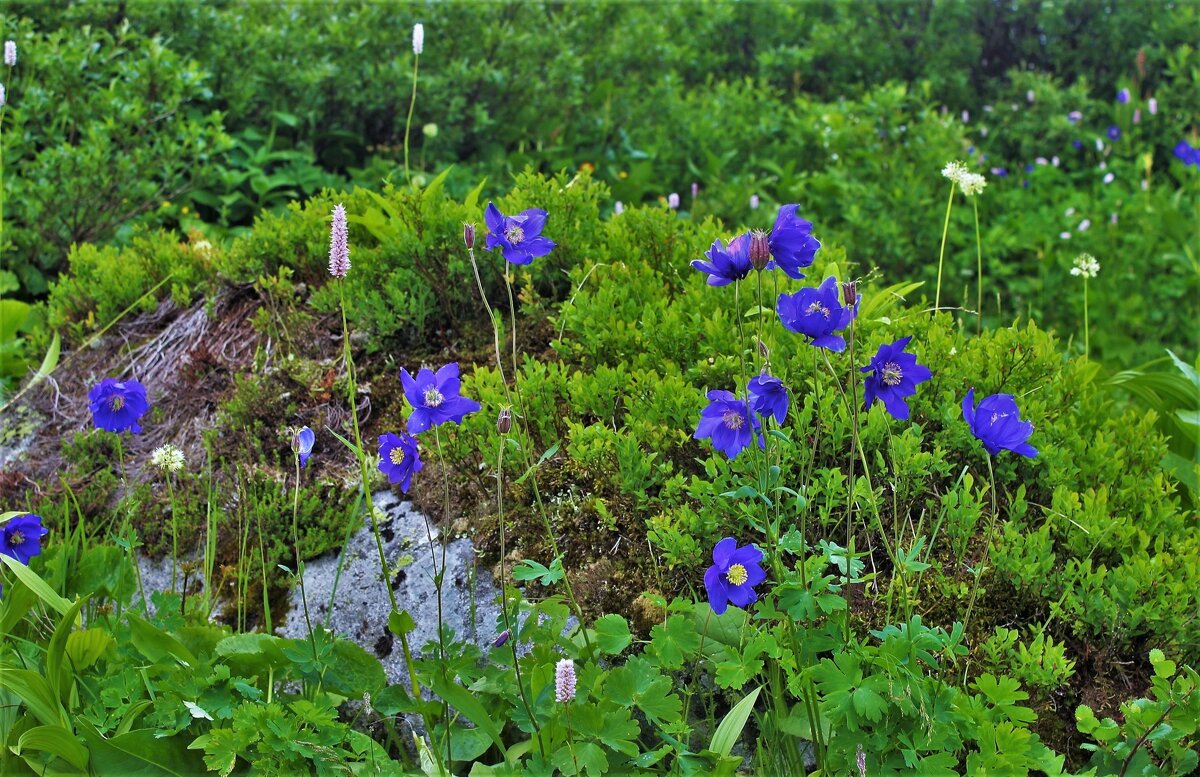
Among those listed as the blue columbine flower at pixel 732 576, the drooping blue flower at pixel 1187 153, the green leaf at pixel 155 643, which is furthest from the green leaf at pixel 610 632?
the drooping blue flower at pixel 1187 153

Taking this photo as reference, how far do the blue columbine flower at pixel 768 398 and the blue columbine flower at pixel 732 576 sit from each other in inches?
9.9

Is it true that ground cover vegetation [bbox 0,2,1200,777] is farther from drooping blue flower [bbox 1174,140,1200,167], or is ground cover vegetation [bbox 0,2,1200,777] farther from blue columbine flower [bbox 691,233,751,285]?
drooping blue flower [bbox 1174,140,1200,167]

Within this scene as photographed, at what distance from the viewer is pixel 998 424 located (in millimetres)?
2035

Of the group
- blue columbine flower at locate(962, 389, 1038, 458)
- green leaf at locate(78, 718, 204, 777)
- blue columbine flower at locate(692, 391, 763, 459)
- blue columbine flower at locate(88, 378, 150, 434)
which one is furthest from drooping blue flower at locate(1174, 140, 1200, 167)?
green leaf at locate(78, 718, 204, 777)

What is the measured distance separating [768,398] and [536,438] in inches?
38.3

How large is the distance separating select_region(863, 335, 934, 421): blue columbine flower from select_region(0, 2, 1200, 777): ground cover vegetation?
0.02 meters

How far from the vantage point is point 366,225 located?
3479 millimetres

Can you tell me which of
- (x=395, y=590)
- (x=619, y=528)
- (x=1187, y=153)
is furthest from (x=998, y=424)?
(x=1187, y=153)

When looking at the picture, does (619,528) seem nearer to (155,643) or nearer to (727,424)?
(727,424)

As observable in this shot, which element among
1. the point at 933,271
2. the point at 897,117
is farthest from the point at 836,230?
the point at 897,117

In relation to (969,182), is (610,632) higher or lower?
lower

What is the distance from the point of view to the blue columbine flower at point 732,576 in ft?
6.56

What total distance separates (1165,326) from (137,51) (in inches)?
207

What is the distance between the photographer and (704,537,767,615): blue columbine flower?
6.56ft
